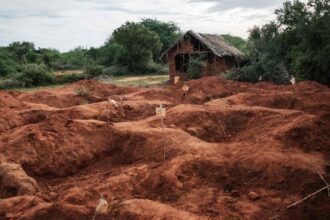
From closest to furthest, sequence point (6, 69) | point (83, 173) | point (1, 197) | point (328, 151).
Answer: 1. point (1, 197)
2. point (328, 151)
3. point (83, 173)
4. point (6, 69)

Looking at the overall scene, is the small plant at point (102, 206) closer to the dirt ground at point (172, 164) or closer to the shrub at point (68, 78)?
the dirt ground at point (172, 164)

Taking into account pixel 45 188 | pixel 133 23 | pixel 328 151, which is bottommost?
pixel 45 188

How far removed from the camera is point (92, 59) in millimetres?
40406

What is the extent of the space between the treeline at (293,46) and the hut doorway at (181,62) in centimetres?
421

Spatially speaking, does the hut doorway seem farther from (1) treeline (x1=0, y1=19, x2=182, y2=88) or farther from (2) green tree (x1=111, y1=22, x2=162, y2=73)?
(2) green tree (x1=111, y1=22, x2=162, y2=73)

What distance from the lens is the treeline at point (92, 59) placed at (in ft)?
87.2

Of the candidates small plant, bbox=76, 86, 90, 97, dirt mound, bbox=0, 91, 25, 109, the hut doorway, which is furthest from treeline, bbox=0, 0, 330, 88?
dirt mound, bbox=0, 91, 25, 109

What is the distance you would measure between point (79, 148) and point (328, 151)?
4.42 m

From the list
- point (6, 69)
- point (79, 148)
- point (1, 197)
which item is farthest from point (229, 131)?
point (6, 69)

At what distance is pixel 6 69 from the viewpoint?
30516mm

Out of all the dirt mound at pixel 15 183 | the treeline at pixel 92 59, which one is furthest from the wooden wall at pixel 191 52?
the dirt mound at pixel 15 183

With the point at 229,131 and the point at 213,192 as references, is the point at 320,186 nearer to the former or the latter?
the point at 213,192

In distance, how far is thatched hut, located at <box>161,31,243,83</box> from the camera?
82.9 ft

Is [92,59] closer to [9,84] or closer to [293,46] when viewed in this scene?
[9,84]
